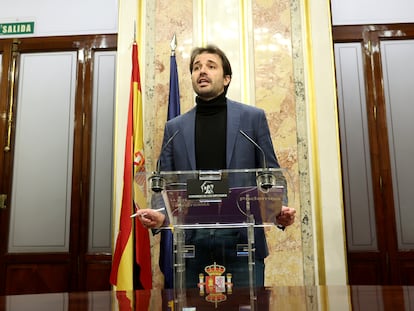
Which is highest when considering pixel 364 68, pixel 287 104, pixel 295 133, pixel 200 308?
pixel 364 68

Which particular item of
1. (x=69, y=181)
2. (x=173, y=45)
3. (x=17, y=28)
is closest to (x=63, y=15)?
(x=17, y=28)

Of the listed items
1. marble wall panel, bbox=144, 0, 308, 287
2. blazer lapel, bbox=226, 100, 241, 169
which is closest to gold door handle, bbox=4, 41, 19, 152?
marble wall panel, bbox=144, 0, 308, 287

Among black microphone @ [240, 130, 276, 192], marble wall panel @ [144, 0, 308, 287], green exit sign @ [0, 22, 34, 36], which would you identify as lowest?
black microphone @ [240, 130, 276, 192]

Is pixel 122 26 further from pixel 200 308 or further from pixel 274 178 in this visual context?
pixel 200 308

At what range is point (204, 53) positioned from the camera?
2.20 metres

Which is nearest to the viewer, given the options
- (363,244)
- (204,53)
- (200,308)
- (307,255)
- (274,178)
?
(200,308)

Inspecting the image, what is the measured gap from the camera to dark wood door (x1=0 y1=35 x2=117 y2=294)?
3.76 metres

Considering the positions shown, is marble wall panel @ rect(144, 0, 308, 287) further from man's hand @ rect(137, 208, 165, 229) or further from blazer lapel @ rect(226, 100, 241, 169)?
man's hand @ rect(137, 208, 165, 229)

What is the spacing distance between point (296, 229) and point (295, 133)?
1.97 ft

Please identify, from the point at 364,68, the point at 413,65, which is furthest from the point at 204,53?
the point at 413,65

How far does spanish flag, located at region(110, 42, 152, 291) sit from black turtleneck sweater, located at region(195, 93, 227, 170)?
0.77m

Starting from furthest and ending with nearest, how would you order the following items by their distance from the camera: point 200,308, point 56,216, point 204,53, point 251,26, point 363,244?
point 56,216, point 363,244, point 251,26, point 204,53, point 200,308

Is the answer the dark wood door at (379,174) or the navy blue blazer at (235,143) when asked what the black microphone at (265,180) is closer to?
the navy blue blazer at (235,143)

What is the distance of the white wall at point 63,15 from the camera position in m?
4.12
